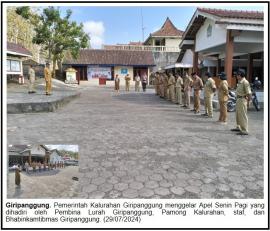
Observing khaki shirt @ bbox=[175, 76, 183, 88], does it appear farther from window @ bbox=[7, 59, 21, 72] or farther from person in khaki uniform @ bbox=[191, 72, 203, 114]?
window @ bbox=[7, 59, 21, 72]

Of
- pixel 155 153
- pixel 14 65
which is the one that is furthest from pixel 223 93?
pixel 14 65

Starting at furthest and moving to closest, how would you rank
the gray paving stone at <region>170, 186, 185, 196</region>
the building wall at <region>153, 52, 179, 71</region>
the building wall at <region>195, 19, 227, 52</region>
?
the building wall at <region>153, 52, 179, 71</region> < the building wall at <region>195, 19, 227, 52</region> < the gray paving stone at <region>170, 186, 185, 196</region>

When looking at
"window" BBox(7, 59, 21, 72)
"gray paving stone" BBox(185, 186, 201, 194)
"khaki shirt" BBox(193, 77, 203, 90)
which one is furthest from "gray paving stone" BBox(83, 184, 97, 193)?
"window" BBox(7, 59, 21, 72)

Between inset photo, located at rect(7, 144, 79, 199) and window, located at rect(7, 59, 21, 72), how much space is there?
43.9 ft

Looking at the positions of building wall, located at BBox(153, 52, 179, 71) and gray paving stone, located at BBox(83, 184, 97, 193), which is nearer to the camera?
gray paving stone, located at BBox(83, 184, 97, 193)

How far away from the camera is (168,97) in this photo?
1520cm

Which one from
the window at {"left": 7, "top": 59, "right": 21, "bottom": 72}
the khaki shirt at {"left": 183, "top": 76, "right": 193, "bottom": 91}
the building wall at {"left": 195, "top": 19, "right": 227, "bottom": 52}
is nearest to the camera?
the khaki shirt at {"left": 183, "top": 76, "right": 193, "bottom": 91}

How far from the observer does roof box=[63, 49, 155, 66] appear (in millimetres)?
32438

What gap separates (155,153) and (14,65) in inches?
539

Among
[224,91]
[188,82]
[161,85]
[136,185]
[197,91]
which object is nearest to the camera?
[136,185]

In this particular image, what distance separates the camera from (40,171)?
3.40 metres

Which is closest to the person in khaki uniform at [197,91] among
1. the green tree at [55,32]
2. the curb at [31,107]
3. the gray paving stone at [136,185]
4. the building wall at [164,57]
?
the curb at [31,107]

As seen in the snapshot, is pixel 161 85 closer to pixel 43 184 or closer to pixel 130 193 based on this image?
pixel 130 193
